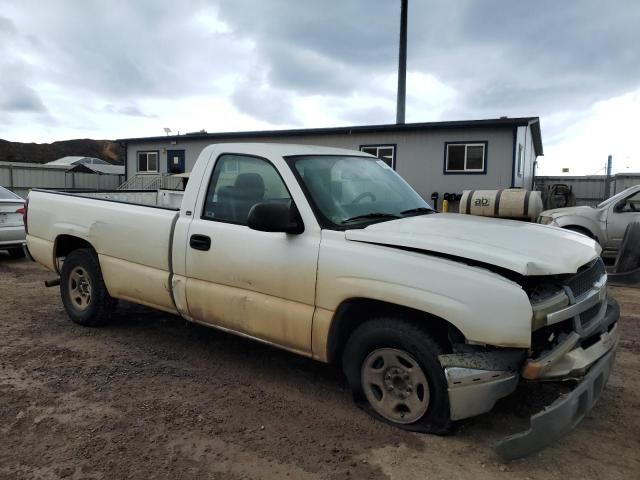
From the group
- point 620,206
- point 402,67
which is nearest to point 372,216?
point 620,206

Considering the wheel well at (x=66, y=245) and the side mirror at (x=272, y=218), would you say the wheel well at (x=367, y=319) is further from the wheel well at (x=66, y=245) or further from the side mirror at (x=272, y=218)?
the wheel well at (x=66, y=245)

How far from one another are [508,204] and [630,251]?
2.41 metres

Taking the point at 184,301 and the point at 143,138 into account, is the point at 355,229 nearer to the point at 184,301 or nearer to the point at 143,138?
the point at 184,301

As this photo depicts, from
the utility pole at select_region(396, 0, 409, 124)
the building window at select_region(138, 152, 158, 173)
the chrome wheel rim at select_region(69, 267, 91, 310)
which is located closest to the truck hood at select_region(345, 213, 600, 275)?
the chrome wheel rim at select_region(69, 267, 91, 310)

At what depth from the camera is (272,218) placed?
3402mm

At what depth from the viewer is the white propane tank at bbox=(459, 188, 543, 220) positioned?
30.4 ft

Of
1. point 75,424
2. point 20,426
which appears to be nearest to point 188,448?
point 75,424

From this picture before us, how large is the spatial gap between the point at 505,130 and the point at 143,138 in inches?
668

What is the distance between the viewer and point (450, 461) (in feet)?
9.66

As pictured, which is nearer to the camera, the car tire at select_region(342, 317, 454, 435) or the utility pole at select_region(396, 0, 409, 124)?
the car tire at select_region(342, 317, 454, 435)

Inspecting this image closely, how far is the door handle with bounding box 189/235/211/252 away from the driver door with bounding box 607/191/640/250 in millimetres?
8778

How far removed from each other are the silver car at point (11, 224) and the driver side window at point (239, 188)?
6.93 m

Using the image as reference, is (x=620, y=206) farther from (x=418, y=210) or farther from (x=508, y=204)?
(x=418, y=210)

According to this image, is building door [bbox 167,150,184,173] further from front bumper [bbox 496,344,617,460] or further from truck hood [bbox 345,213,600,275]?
front bumper [bbox 496,344,617,460]
